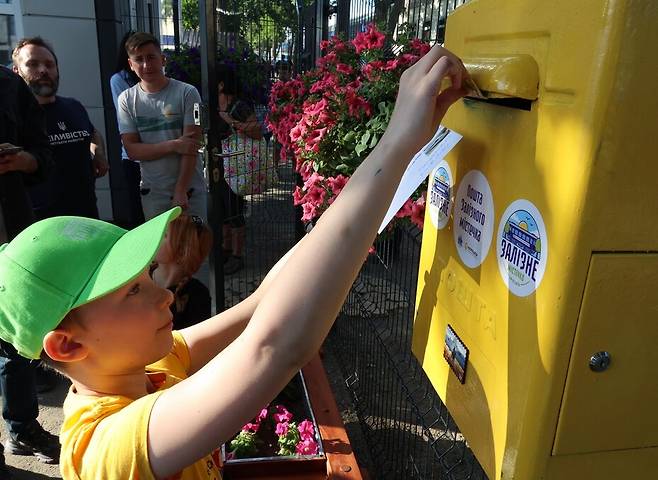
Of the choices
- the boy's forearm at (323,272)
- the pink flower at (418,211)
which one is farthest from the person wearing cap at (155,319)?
the pink flower at (418,211)

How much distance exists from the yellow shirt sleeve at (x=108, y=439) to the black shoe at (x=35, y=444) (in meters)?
1.98

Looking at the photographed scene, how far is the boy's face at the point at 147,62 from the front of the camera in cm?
370

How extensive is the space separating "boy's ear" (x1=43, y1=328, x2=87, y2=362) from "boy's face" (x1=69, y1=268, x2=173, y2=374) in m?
0.01

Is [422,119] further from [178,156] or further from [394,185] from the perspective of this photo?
[178,156]

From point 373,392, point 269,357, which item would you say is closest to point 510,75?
point 269,357

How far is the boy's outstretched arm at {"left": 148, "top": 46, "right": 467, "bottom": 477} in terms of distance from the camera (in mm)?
795

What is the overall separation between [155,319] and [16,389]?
6.71 ft

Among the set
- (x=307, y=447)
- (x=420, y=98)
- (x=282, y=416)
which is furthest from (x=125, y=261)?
(x=282, y=416)

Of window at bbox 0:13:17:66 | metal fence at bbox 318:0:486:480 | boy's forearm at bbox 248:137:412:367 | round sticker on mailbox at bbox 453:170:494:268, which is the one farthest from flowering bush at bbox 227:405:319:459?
window at bbox 0:13:17:66

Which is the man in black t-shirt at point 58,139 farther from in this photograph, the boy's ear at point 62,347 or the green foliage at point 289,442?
the boy's ear at point 62,347

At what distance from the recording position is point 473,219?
3.76ft

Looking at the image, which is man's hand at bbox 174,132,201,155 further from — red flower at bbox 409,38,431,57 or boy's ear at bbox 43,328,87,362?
boy's ear at bbox 43,328,87,362

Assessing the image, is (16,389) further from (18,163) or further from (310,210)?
(310,210)

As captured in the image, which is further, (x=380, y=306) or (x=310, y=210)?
(x=380, y=306)
